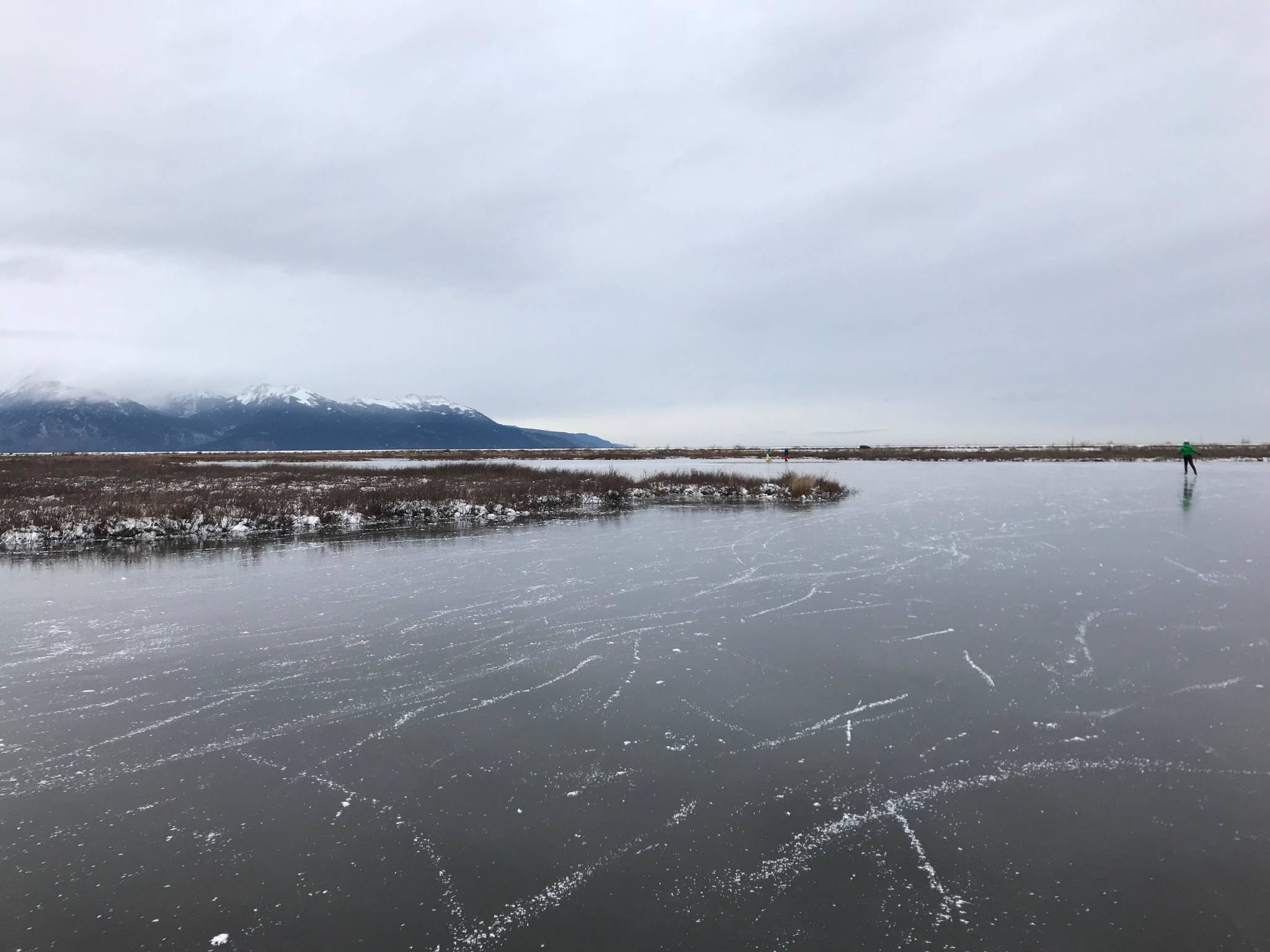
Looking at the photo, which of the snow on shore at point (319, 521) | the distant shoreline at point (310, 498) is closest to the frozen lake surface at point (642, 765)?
the snow on shore at point (319, 521)

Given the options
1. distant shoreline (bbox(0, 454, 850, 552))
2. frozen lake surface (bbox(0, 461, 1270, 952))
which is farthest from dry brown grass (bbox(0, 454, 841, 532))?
frozen lake surface (bbox(0, 461, 1270, 952))

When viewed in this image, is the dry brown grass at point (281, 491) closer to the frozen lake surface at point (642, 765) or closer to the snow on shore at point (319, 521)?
the snow on shore at point (319, 521)

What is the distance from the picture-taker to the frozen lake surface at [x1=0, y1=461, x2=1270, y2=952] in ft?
12.7

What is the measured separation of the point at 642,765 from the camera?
18.5 feet

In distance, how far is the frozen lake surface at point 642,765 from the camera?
3.87m

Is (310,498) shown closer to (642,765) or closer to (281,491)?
(281,491)

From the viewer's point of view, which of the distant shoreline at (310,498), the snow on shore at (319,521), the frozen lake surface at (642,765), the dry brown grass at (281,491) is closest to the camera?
the frozen lake surface at (642,765)

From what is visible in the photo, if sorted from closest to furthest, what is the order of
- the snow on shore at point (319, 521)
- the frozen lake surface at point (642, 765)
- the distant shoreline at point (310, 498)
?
the frozen lake surface at point (642, 765)
the snow on shore at point (319, 521)
the distant shoreline at point (310, 498)

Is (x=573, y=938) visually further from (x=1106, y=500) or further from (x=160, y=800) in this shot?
(x=1106, y=500)

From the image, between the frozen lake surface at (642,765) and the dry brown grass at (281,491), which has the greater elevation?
the dry brown grass at (281,491)

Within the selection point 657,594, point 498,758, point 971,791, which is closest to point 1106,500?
point 657,594

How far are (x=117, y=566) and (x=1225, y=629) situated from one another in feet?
69.0

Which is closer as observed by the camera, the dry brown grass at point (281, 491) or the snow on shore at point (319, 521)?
the snow on shore at point (319, 521)

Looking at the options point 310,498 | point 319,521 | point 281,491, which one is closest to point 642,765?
point 319,521
